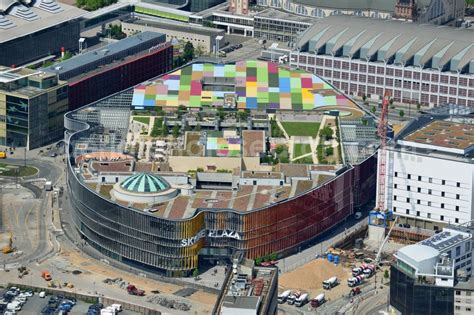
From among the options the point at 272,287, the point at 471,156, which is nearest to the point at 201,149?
the point at 471,156

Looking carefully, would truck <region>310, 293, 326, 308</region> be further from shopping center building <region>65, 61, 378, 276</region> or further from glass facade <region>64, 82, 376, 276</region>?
glass facade <region>64, 82, 376, 276</region>

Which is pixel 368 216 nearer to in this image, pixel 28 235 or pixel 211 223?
pixel 211 223

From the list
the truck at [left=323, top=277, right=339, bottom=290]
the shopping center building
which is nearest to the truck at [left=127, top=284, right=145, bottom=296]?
the shopping center building

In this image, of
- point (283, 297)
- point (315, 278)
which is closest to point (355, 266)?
point (315, 278)

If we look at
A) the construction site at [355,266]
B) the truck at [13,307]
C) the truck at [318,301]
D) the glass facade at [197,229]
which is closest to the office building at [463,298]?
the construction site at [355,266]

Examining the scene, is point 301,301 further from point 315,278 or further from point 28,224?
point 28,224
